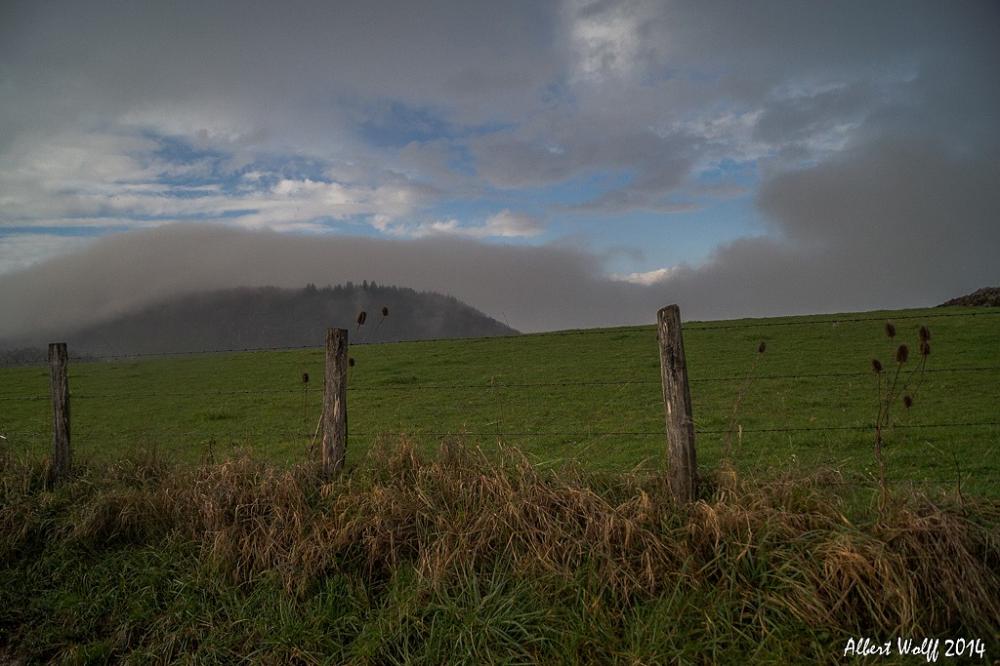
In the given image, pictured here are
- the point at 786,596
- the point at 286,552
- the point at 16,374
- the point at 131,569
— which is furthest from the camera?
the point at 16,374

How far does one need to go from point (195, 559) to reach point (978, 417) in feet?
49.0

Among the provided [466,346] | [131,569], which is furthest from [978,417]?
[466,346]

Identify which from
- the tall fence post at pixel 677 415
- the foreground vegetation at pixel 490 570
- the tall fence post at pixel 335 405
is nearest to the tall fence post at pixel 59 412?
the foreground vegetation at pixel 490 570

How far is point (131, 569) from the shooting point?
6055 millimetres

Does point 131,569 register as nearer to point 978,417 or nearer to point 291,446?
point 291,446

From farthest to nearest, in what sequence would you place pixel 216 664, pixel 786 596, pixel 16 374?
pixel 16 374 → pixel 216 664 → pixel 786 596

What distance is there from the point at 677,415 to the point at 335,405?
3457 millimetres

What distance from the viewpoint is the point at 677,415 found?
545cm

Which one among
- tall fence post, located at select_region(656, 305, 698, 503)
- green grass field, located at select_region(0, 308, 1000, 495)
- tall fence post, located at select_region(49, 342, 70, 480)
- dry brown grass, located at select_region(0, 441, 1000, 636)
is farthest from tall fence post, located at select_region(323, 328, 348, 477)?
tall fence post, located at select_region(49, 342, 70, 480)

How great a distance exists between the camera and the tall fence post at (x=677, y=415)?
212 inches

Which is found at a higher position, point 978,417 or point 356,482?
point 356,482

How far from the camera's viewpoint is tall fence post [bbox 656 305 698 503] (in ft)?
17.6

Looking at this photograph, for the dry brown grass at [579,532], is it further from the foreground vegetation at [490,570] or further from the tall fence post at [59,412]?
the tall fence post at [59,412]

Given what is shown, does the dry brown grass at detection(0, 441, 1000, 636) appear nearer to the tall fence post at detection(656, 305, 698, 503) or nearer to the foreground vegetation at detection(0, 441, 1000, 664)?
the foreground vegetation at detection(0, 441, 1000, 664)
